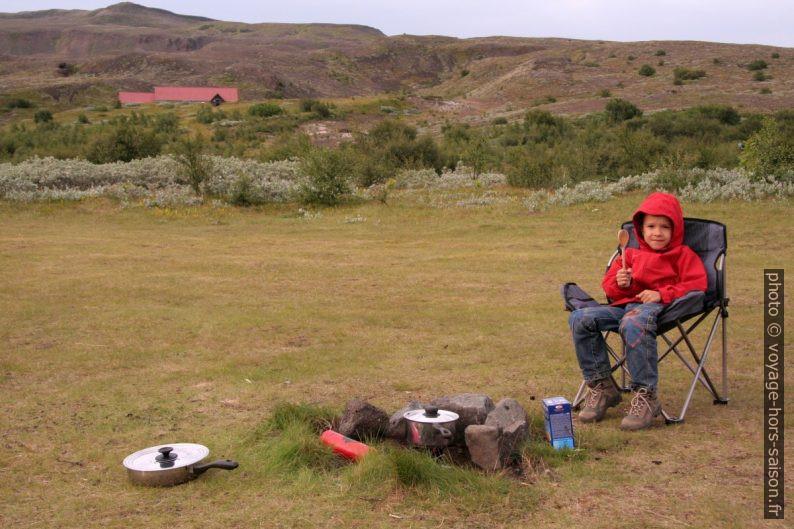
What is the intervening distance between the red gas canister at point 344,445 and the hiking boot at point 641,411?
1.55 metres

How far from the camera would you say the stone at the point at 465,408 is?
4449 millimetres

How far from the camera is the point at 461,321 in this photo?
311 inches

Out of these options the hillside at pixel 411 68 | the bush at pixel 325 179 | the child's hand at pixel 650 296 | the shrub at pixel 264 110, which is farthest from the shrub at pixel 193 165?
the hillside at pixel 411 68

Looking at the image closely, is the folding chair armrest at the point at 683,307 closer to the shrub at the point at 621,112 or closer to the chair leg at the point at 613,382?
the chair leg at the point at 613,382

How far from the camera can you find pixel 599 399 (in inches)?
200

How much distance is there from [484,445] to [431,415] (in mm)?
358

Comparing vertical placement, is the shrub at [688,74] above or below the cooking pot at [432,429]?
above

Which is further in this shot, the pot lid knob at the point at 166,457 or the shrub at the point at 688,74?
the shrub at the point at 688,74

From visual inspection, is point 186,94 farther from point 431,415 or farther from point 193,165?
point 431,415

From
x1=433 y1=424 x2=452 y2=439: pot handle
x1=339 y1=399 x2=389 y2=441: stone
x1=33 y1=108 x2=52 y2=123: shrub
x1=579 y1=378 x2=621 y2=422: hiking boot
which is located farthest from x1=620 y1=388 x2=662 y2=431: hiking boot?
x1=33 y1=108 x2=52 y2=123: shrub

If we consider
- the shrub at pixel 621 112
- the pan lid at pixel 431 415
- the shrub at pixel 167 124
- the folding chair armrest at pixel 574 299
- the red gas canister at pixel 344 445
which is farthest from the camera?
the shrub at pixel 167 124

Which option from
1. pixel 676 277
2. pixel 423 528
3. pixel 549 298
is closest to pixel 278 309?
pixel 549 298

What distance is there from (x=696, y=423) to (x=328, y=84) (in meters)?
81.7

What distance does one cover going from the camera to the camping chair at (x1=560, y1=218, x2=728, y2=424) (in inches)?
193
